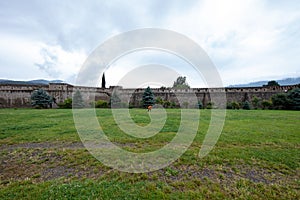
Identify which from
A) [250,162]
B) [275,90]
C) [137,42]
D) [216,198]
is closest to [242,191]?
[216,198]

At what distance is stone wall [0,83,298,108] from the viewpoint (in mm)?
20797

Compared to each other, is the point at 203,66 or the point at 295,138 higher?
the point at 203,66

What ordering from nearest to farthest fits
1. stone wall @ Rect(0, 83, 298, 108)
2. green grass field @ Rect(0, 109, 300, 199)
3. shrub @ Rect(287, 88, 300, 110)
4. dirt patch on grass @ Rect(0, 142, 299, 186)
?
1. green grass field @ Rect(0, 109, 300, 199)
2. dirt patch on grass @ Rect(0, 142, 299, 186)
3. shrub @ Rect(287, 88, 300, 110)
4. stone wall @ Rect(0, 83, 298, 108)

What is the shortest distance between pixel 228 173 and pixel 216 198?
931mm

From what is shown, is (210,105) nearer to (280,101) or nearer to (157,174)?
(280,101)

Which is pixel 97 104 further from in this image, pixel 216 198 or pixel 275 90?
pixel 275 90

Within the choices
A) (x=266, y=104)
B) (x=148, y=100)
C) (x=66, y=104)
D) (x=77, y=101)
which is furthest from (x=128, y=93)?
(x=266, y=104)

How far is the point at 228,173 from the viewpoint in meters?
3.09

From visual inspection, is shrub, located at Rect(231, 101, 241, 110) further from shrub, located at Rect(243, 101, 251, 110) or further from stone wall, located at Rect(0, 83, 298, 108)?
stone wall, located at Rect(0, 83, 298, 108)

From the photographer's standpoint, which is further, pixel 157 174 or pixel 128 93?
pixel 128 93

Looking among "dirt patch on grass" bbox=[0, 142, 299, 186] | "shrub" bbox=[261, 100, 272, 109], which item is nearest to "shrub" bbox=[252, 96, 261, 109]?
"shrub" bbox=[261, 100, 272, 109]

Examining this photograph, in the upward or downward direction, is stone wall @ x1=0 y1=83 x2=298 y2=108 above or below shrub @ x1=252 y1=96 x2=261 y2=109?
above

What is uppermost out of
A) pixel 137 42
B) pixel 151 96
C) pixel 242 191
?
pixel 137 42

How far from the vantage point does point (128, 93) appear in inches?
1020
